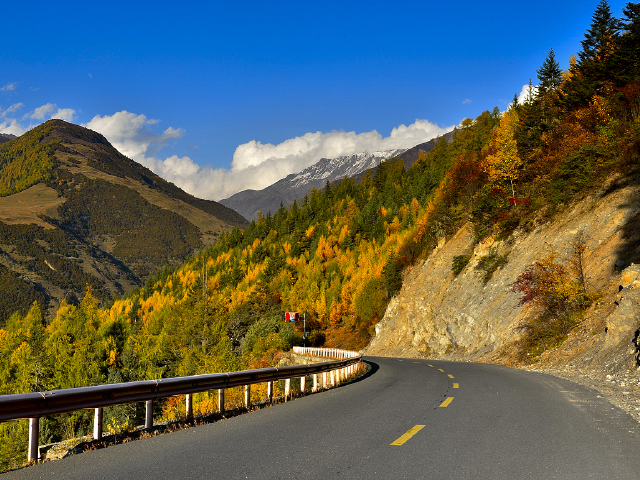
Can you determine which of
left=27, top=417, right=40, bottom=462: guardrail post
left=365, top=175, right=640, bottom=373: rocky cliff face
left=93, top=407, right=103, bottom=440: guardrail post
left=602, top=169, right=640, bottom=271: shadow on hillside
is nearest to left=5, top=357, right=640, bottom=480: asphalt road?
left=27, top=417, right=40, bottom=462: guardrail post

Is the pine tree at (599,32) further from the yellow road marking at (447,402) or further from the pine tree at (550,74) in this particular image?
the yellow road marking at (447,402)

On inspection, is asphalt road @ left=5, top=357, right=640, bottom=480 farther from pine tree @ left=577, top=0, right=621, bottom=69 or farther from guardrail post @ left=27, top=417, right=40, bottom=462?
pine tree @ left=577, top=0, right=621, bottom=69

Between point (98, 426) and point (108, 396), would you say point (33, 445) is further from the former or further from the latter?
point (108, 396)

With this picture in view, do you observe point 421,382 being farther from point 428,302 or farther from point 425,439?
point 428,302

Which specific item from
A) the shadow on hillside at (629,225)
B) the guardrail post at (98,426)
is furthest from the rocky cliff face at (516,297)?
the guardrail post at (98,426)

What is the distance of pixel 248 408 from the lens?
36.2 ft

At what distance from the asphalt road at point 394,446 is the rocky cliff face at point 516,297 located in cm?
907

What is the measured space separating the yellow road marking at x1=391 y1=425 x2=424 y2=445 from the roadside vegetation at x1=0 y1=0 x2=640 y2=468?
477 centimetres

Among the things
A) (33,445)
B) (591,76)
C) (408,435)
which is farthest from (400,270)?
(33,445)

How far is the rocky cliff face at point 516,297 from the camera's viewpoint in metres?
18.9

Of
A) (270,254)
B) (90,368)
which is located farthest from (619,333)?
(270,254)

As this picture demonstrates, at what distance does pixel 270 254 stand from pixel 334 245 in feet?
85.4

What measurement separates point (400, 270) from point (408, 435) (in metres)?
64.4

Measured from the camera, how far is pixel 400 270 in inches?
2793
